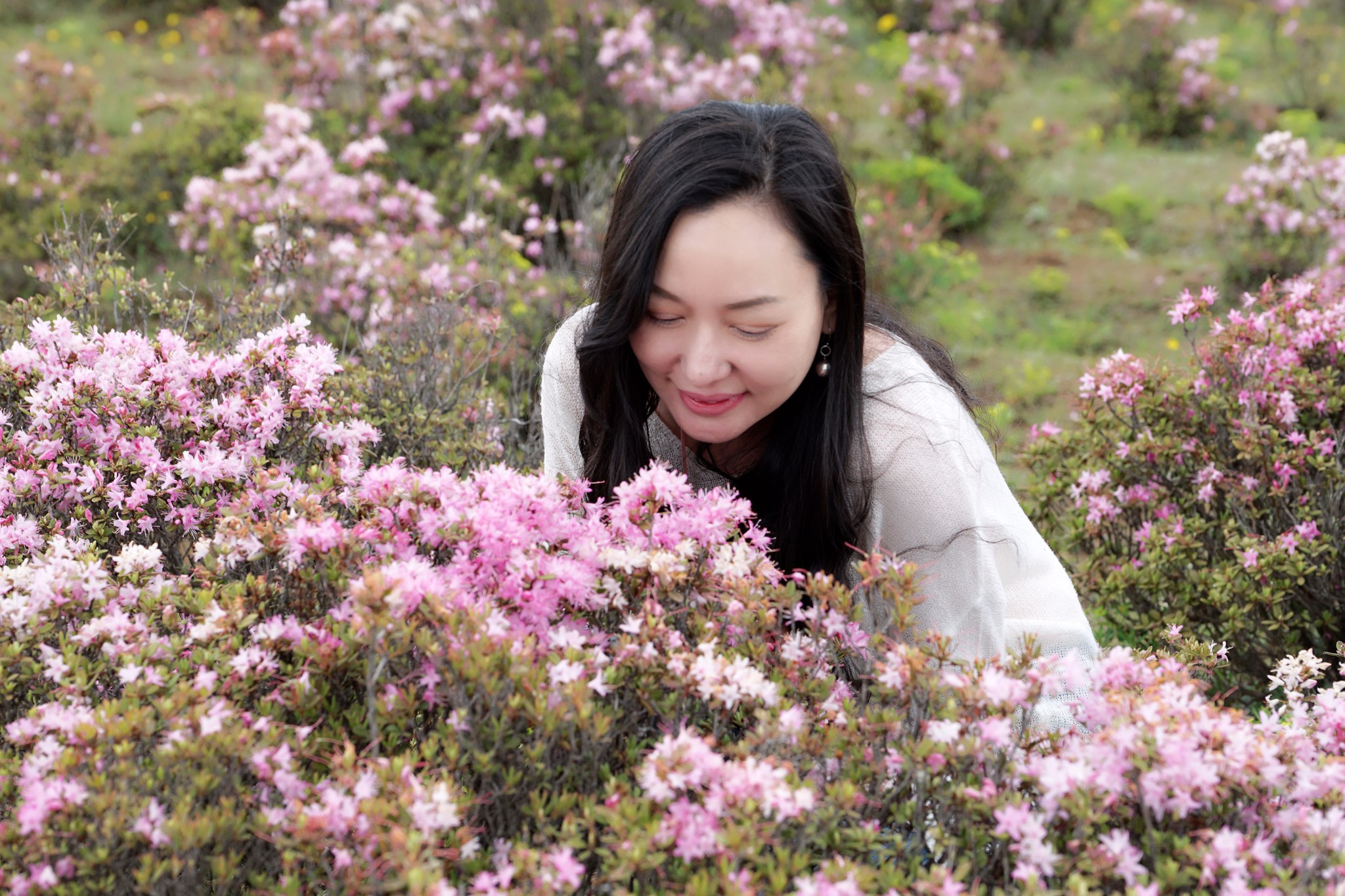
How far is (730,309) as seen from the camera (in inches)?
87.3

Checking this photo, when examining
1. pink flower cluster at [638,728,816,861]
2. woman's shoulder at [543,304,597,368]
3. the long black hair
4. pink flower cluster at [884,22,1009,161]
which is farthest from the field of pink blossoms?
pink flower cluster at [884,22,1009,161]

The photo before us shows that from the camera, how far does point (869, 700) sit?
1922 millimetres

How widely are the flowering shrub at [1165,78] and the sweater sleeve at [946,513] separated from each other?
26.2 ft

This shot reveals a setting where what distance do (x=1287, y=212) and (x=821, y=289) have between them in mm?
5245

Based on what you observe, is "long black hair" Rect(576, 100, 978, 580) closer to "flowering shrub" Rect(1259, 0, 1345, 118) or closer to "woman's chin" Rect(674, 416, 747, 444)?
"woman's chin" Rect(674, 416, 747, 444)

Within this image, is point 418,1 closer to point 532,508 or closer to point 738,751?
point 532,508

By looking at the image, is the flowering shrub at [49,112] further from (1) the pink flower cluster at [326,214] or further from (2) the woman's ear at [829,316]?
(2) the woman's ear at [829,316]

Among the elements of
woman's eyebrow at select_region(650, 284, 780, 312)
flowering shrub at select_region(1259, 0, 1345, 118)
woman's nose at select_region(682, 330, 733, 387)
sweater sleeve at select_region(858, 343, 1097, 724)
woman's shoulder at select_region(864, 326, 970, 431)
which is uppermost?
flowering shrub at select_region(1259, 0, 1345, 118)

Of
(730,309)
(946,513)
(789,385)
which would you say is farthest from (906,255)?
(730,309)

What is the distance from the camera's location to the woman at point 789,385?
2232 mm

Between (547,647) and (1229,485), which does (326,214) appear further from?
(547,647)

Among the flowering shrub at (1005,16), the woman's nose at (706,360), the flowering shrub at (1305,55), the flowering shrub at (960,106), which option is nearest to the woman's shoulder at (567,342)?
the woman's nose at (706,360)

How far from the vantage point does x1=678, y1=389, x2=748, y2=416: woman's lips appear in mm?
2328

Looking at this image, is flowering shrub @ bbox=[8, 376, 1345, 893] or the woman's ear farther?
the woman's ear
